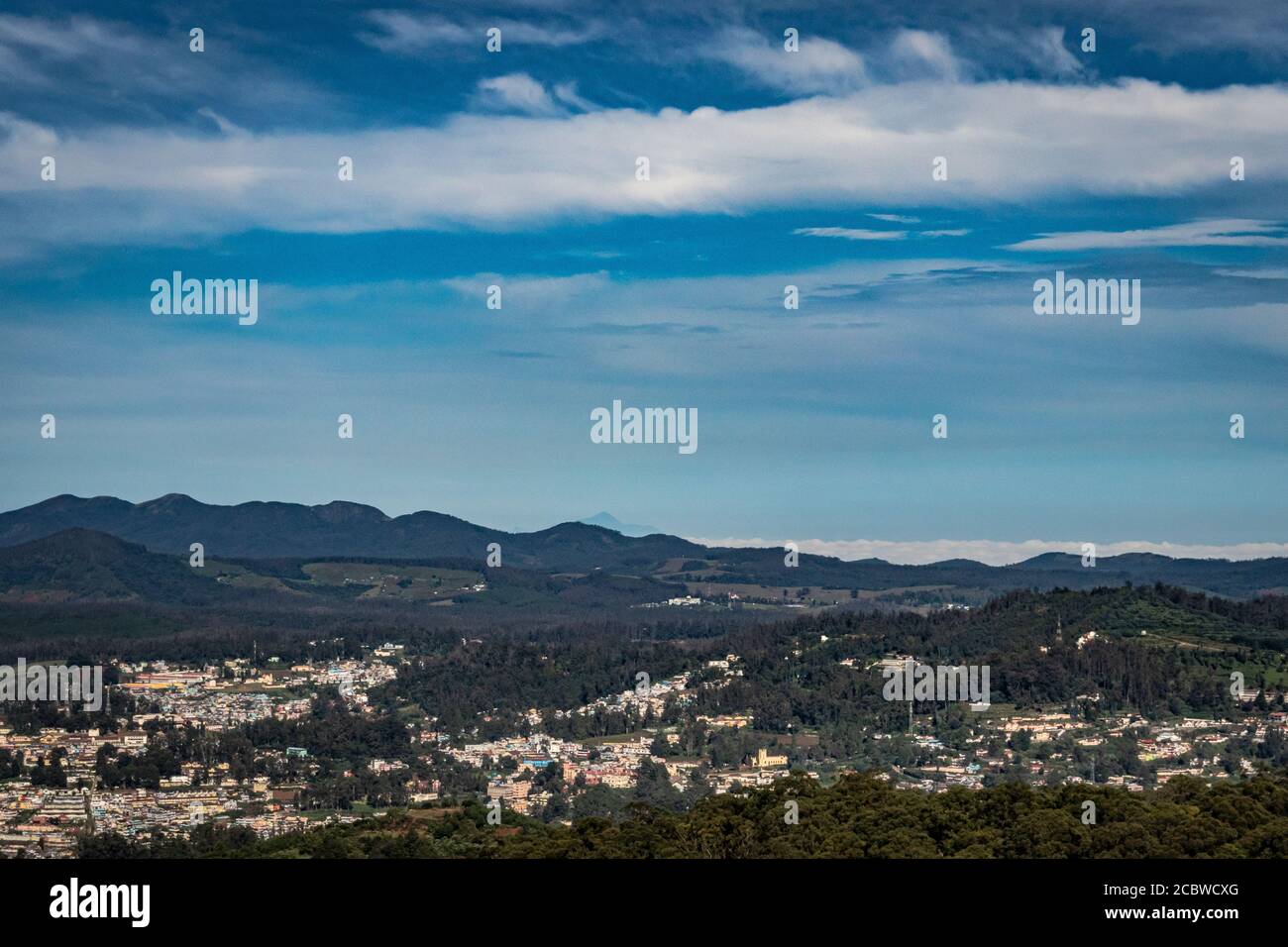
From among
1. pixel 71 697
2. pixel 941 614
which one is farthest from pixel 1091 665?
pixel 71 697

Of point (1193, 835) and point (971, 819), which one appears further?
point (971, 819)

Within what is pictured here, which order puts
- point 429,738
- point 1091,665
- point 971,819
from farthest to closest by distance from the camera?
1. point 429,738
2. point 1091,665
3. point 971,819

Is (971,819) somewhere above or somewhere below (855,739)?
above

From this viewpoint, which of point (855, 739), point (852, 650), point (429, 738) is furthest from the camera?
point (852, 650)
